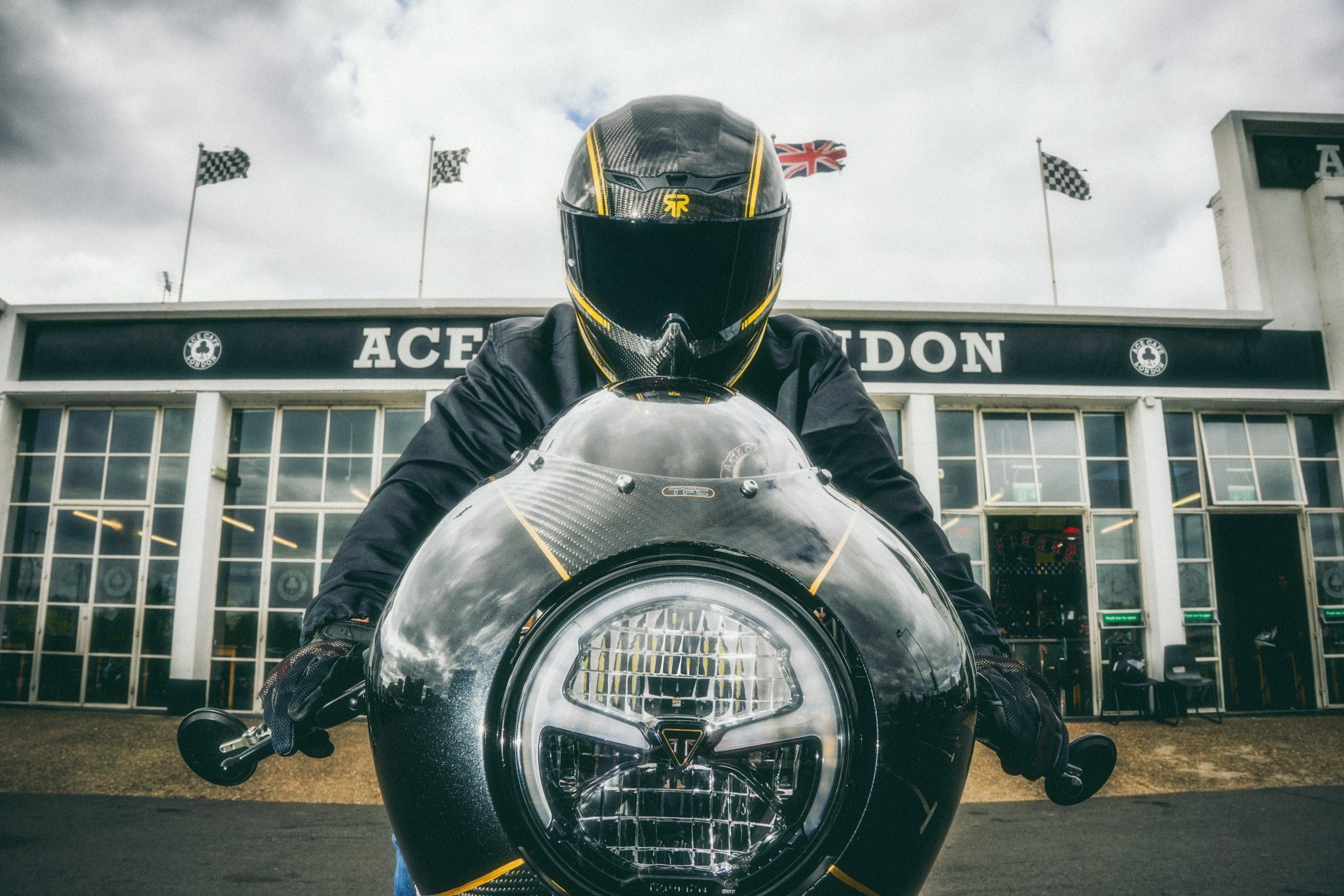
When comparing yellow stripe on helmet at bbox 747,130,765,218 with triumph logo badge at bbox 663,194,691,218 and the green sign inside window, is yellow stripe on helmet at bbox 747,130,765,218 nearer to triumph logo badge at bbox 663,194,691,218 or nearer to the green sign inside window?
triumph logo badge at bbox 663,194,691,218

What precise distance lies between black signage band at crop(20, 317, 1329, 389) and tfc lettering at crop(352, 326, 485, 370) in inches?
0.6

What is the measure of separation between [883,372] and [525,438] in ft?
30.5

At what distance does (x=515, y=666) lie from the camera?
2.12 ft

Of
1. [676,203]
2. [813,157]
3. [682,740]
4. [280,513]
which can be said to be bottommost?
[682,740]

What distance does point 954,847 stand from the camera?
188 inches

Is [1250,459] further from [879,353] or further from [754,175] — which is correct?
[754,175]

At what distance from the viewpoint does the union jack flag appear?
11.5 meters

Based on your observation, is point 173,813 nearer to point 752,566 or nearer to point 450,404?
point 450,404

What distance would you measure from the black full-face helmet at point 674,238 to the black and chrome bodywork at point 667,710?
890 mm

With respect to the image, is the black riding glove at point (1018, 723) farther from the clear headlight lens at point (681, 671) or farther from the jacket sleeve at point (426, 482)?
the jacket sleeve at point (426, 482)

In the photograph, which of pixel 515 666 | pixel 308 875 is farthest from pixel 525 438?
pixel 308 875

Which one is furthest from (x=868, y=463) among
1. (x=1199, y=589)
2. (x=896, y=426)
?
(x=1199, y=589)

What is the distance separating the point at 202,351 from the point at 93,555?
10.4 ft

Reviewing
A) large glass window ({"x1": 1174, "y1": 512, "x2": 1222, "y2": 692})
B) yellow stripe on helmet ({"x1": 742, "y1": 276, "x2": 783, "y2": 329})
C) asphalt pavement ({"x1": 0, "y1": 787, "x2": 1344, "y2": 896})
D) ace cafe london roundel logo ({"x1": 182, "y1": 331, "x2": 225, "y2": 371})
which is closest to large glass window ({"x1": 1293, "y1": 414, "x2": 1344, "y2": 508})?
large glass window ({"x1": 1174, "y1": 512, "x2": 1222, "y2": 692})
